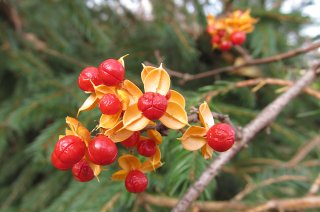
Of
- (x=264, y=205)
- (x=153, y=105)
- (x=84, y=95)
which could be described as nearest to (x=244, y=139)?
(x=264, y=205)

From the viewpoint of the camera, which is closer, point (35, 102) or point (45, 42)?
point (35, 102)

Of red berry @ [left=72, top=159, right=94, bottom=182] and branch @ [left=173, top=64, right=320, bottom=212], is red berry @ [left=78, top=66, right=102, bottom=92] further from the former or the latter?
branch @ [left=173, top=64, right=320, bottom=212]

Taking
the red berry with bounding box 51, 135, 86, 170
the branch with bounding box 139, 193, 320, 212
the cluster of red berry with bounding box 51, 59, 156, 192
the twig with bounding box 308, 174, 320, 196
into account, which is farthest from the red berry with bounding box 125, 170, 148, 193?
the twig with bounding box 308, 174, 320, 196

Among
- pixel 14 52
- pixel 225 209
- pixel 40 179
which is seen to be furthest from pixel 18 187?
pixel 225 209

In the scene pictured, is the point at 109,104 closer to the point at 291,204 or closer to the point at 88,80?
the point at 88,80

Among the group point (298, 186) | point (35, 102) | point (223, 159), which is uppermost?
point (35, 102)

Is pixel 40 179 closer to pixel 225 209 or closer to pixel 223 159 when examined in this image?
pixel 225 209
